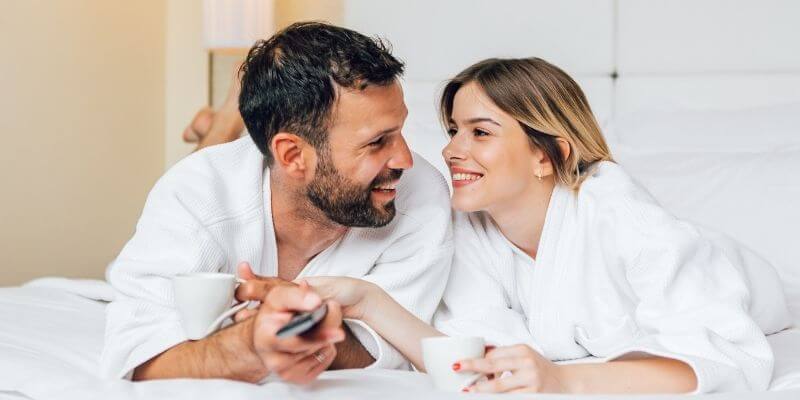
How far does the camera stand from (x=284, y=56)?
5.35 ft

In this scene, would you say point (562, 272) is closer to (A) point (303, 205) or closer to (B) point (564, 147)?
(B) point (564, 147)

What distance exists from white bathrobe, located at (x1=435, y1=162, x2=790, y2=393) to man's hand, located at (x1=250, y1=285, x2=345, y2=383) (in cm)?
47

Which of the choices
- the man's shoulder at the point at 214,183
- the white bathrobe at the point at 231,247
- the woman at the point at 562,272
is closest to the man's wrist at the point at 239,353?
the white bathrobe at the point at 231,247

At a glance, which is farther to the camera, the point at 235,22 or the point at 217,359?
the point at 235,22

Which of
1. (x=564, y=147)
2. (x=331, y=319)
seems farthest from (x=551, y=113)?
(x=331, y=319)

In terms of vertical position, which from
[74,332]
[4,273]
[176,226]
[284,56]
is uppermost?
[284,56]

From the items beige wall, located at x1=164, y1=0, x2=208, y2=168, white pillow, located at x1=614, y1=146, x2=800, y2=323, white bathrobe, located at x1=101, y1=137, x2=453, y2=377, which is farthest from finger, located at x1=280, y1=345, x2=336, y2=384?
beige wall, located at x1=164, y1=0, x2=208, y2=168

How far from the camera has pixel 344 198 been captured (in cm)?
164

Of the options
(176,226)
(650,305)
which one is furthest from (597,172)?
(176,226)

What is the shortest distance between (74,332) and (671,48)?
6.07 feet

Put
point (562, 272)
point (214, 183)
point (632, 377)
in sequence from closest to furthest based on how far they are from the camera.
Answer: point (632, 377), point (214, 183), point (562, 272)

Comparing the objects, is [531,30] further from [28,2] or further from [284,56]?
[28,2]

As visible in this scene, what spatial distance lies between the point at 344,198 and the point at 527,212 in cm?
41

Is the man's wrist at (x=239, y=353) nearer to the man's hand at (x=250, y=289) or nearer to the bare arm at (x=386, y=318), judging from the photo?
the man's hand at (x=250, y=289)
